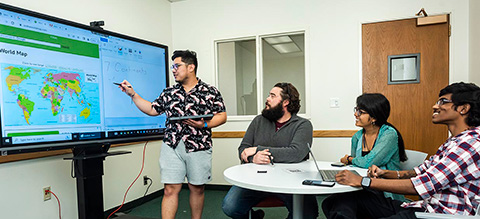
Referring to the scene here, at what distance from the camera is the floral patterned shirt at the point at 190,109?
2.04m

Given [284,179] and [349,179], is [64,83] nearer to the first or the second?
[284,179]

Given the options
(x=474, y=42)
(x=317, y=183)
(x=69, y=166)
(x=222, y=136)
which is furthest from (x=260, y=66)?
(x=317, y=183)

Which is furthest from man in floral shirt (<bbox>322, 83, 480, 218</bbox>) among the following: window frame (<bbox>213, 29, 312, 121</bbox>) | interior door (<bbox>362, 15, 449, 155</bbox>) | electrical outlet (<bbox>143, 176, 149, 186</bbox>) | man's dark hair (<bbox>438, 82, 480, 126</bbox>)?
electrical outlet (<bbox>143, 176, 149, 186</bbox>)

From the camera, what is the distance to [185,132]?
204cm

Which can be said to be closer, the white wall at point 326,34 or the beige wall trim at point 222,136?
the beige wall trim at point 222,136

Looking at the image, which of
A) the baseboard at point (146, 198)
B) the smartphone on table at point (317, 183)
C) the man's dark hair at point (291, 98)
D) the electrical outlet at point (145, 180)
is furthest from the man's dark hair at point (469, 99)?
the electrical outlet at point (145, 180)

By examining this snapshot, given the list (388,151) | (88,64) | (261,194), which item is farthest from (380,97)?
(88,64)

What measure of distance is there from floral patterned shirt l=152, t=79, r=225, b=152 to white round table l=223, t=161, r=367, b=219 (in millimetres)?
462

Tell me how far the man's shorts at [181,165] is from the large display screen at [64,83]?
1.12 feet

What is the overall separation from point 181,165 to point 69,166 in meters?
1.12

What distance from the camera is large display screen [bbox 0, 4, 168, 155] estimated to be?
1.55 meters

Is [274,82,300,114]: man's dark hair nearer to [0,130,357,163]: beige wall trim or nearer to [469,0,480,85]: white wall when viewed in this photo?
[0,130,357,163]: beige wall trim

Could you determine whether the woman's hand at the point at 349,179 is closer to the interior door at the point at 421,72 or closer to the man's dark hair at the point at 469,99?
the man's dark hair at the point at 469,99

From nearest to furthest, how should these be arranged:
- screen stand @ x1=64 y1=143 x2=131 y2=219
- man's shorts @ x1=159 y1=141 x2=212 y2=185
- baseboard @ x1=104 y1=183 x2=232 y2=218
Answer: screen stand @ x1=64 y1=143 x2=131 y2=219 < man's shorts @ x1=159 y1=141 x2=212 y2=185 < baseboard @ x1=104 y1=183 x2=232 y2=218
